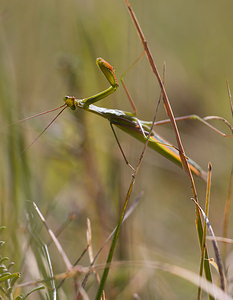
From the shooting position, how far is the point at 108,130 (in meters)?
4.78

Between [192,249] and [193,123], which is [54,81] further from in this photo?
[192,249]

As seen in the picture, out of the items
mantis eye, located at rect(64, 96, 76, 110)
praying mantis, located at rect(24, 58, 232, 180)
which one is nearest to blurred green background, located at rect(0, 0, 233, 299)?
mantis eye, located at rect(64, 96, 76, 110)

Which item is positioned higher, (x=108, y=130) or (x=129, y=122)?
(x=108, y=130)

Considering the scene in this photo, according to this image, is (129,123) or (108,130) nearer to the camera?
(129,123)

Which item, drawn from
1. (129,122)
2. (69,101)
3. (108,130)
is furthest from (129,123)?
(108,130)

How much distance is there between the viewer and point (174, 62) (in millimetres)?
5297

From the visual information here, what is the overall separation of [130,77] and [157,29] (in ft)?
3.77

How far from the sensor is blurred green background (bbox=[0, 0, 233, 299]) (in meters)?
2.46

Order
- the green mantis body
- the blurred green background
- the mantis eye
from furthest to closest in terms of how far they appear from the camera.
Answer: the blurred green background, the mantis eye, the green mantis body

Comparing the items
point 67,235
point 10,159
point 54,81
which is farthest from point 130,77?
point 10,159

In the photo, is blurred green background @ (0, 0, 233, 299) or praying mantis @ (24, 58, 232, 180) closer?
praying mantis @ (24, 58, 232, 180)

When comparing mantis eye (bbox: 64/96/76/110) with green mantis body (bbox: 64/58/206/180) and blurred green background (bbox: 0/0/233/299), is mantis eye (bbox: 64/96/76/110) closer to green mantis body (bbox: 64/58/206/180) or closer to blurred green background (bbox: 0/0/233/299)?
green mantis body (bbox: 64/58/206/180)

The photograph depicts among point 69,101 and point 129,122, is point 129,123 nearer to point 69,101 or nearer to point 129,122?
point 129,122

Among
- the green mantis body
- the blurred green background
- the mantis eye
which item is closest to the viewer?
the green mantis body
